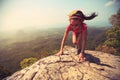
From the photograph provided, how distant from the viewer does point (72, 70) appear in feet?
18.2

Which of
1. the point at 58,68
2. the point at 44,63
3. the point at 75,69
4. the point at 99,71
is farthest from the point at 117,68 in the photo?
the point at 44,63

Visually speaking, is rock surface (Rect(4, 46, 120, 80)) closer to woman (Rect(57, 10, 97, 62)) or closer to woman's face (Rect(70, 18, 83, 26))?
woman (Rect(57, 10, 97, 62))

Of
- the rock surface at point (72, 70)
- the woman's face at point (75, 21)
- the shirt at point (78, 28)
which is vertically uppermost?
the woman's face at point (75, 21)

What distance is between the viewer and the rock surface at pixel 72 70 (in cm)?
526

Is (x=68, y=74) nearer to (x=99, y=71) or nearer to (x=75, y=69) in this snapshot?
(x=75, y=69)

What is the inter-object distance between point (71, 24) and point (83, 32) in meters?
0.50

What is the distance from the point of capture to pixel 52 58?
6.55 metres

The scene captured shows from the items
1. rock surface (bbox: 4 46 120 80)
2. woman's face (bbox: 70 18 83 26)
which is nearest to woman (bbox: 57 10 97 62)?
woman's face (bbox: 70 18 83 26)

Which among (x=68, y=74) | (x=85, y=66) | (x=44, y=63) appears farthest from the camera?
(x=44, y=63)

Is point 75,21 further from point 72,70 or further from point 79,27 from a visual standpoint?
point 72,70

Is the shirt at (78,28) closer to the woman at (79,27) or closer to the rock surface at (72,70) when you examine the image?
the woman at (79,27)

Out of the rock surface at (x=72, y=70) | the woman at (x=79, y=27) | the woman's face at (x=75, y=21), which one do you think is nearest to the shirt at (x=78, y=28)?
the woman at (x=79, y=27)

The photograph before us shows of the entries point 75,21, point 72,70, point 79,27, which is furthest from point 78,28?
point 72,70

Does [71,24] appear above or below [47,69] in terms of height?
above
